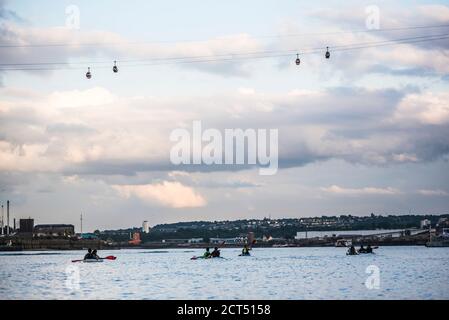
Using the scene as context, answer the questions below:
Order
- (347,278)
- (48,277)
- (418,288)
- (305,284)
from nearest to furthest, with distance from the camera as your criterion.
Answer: (418,288) → (305,284) → (347,278) → (48,277)

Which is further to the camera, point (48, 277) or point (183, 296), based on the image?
point (48, 277)

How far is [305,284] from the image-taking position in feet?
293
